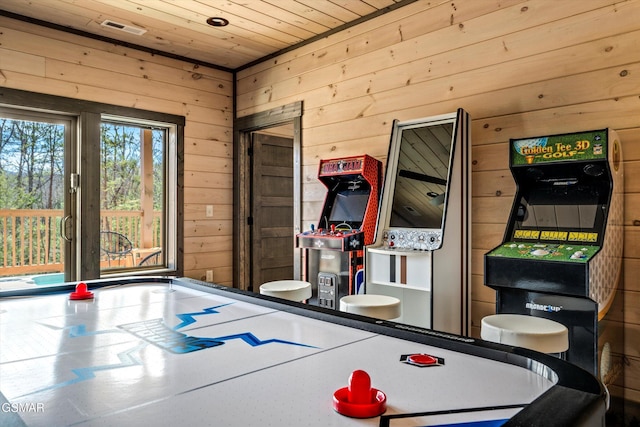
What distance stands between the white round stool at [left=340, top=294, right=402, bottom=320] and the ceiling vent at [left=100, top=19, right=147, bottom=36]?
302cm

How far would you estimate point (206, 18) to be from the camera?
365 centimetres

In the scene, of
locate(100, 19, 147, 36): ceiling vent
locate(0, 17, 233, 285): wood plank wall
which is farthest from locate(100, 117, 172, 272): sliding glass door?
locate(100, 19, 147, 36): ceiling vent

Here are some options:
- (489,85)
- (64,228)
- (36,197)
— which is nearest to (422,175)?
(489,85)

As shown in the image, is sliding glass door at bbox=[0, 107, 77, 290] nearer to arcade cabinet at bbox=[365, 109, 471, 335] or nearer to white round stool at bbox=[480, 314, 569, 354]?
arcade cabinet at bbox=[365, 109, 471, 335]

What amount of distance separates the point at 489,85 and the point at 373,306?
169cm

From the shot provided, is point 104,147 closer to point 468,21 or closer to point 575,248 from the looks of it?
point 468,21

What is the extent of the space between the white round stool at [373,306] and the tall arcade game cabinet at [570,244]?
463 millimetres

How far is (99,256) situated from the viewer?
399 cm

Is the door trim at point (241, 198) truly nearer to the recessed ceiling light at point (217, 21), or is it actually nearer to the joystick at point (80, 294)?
the recessed ceiling light at point (217, 21)

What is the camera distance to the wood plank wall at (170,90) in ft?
11.9

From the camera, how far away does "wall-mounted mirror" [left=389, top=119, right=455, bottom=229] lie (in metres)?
2.80

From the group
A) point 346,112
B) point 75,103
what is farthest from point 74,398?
point 75,103

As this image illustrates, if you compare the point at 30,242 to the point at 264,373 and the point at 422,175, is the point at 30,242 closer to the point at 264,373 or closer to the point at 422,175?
the point at 422,175

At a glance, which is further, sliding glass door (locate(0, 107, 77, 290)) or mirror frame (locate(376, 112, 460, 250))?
sliding glass door (locate(0, 107, 77, 290))
